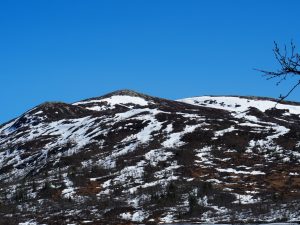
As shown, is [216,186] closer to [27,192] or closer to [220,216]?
[220,216]

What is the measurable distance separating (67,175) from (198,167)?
14071mm

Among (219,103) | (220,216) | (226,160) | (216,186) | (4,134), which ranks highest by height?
(219,103)

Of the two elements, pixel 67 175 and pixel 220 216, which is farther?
pixel 67 175

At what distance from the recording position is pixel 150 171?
4997cm

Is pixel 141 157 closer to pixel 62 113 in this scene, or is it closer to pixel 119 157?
pixel 119 157

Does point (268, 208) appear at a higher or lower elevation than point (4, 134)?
lower

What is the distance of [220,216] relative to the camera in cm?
3134

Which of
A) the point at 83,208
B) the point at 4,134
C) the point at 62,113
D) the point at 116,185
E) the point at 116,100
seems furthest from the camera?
the point at 116,100

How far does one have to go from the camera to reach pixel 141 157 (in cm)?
5544

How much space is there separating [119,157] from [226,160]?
1268 centimetres

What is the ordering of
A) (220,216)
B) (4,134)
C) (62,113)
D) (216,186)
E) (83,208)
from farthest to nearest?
(62,113), (4,134), (216,186), (83,208), (220,216)

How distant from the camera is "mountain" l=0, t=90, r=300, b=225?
1400 inches

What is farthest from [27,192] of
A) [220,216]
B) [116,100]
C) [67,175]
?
[116,100]

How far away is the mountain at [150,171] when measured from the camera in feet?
117
